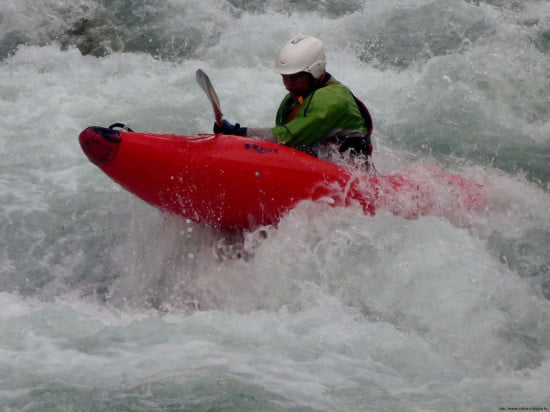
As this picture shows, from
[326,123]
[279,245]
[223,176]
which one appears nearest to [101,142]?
[223,176]

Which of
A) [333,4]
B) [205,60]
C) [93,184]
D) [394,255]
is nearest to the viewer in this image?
[394,255]

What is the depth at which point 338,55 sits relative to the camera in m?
8.46

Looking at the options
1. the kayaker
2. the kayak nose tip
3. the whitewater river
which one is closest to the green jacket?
the kayaker

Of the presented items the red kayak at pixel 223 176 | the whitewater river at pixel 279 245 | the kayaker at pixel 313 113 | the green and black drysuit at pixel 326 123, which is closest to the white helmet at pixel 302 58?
the kayaker at pixel 313 113

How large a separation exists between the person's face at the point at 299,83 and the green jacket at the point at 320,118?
0.11m

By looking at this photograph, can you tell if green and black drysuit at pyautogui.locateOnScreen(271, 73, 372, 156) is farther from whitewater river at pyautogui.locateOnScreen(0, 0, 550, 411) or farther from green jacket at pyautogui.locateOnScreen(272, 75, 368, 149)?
whitewater river at pyautogui.locateOnScreen(0, 0, 550, 411)

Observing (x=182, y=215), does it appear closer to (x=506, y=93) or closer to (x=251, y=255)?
(x=251, y=255)

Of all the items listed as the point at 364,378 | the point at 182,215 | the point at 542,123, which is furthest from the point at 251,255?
the point at 542,123

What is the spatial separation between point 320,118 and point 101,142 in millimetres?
1262

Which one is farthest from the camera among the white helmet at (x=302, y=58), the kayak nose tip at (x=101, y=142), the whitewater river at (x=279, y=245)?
the white helmet at (x=302, y=58)

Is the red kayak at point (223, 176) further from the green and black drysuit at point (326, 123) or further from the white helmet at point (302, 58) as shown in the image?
the white helmet at point (302, 58)

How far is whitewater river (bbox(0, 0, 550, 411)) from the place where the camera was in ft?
12.5

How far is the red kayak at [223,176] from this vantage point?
4.70 metres

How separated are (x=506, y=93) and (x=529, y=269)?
2803 mm
